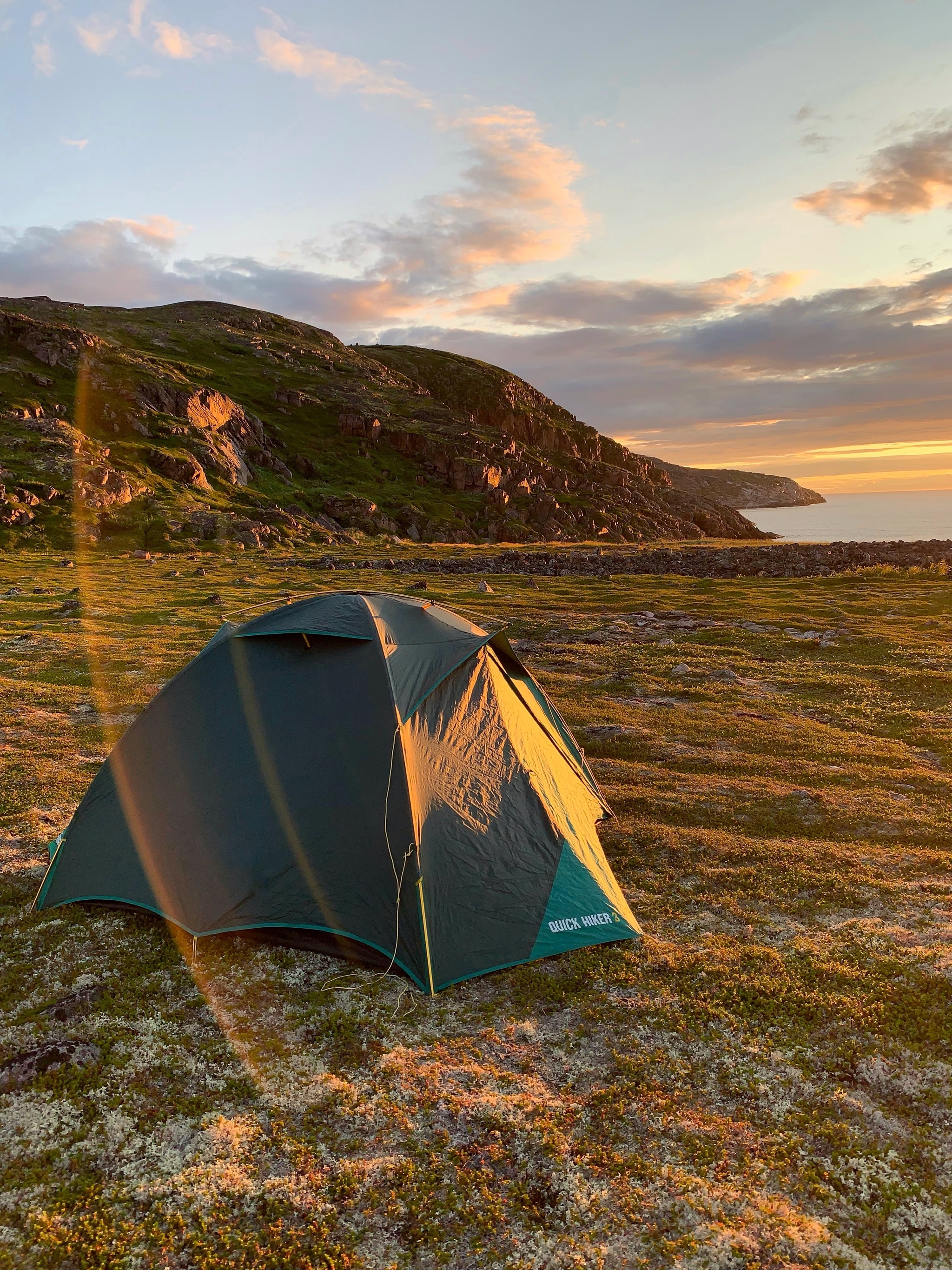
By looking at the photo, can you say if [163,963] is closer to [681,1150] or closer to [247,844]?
[247,844]

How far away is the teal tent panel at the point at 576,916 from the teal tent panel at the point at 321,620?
12.4 ft

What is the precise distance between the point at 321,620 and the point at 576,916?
482 centimetres

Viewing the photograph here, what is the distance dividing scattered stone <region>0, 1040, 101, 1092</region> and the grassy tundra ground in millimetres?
130

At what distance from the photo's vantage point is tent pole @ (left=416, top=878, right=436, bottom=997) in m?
7.16

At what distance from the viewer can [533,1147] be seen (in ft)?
17.7

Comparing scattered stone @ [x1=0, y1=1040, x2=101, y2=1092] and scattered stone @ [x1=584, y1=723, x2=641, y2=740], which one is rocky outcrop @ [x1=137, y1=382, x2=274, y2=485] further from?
scattered stone @ [x1=0, y1=1040, x2=101, y2=1092]

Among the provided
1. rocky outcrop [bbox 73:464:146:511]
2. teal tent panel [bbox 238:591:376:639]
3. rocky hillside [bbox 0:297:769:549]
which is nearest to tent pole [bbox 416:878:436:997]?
teal tent panel [bbox 238:591:376:639]

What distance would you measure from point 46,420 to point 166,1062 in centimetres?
8341

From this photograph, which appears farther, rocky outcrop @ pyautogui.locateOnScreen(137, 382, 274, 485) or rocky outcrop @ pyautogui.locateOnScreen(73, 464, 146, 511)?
rocky outcrop @ pyautogui.locateOnScreen(137, 382, 274, 485)

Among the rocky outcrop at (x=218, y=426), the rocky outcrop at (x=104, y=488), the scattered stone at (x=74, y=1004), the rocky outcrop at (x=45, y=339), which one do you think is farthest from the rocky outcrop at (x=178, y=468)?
the scattered stone at (x=74, y=1004)

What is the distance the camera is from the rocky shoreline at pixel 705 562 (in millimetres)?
45281

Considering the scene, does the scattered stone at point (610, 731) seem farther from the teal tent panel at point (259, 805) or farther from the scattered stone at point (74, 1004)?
the scattered stone at point (74, 1004)

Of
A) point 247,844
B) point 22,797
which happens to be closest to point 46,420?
point 22,797

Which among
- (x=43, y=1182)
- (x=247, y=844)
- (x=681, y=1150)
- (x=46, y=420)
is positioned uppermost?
(x=46, y=420)
